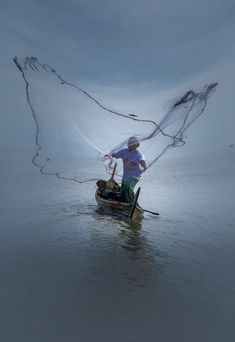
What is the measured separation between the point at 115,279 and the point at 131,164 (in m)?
8.18

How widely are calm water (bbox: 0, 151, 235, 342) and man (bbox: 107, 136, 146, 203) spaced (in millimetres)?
1460

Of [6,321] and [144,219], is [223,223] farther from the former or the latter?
[6,321]

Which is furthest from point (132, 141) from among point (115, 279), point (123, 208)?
point (115, 279)

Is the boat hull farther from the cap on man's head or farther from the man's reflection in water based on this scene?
the cap on man's head

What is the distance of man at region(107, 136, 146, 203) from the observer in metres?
16.2

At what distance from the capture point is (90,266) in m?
9.66

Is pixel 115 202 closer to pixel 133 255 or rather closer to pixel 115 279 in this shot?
pixel 133 255

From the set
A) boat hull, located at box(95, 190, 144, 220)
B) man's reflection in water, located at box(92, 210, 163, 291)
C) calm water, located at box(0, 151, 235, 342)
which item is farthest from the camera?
boat hull, located at box(95, 190, 144, 220)

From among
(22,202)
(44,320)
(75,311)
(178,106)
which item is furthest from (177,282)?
(22,202)

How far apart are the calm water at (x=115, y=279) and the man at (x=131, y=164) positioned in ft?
4.79

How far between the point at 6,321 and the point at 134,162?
10.6m

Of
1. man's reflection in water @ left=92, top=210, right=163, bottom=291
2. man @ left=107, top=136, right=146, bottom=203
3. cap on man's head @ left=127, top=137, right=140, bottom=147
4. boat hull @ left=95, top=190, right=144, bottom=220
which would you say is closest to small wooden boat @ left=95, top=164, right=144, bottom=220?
boat hull @ left=95, top=190, right=144, bottom=220

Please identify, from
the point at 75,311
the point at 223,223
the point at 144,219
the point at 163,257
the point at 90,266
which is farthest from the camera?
the point at 144,219

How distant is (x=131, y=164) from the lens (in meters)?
16.5
